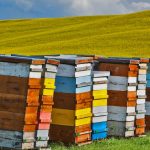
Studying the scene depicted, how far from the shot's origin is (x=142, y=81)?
46.5 feet

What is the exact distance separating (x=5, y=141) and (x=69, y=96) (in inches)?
76.2

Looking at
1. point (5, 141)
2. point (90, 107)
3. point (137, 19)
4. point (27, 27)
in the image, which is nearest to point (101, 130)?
point (90, 107)

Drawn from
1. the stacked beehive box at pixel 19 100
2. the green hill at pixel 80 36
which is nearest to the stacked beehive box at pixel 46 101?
the stacked beehive box at pixel 19 100

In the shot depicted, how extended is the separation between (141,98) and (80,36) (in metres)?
57.2

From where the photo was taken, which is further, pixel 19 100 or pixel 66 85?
pixel 66 85

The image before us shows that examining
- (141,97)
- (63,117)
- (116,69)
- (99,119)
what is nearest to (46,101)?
(63,117)

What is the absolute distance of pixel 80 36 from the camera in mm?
71250

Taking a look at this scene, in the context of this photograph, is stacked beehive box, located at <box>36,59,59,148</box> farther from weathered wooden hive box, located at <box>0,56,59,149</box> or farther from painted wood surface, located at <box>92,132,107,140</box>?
painted wood surface, located at <box>92,132,107,140</box>

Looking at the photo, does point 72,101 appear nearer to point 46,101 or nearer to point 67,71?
point 67,71

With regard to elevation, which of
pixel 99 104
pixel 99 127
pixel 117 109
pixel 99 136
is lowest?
pixel 99 136

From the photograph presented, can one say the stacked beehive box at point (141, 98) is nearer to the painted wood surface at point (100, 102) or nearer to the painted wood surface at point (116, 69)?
the painted wood surface at point (116, 69)

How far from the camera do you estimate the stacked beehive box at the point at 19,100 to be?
11078 mm

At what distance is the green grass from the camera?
12.2 meters

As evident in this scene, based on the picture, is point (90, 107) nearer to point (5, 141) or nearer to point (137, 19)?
point (5, 141)
